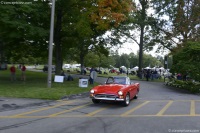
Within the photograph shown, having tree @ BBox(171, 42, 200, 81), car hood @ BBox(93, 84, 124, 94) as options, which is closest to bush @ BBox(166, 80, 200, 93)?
tree @ BBox(171, 42, 200, 81)

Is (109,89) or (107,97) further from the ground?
(109,89)

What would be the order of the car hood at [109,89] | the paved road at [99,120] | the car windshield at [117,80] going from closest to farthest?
the paved road at [99,120] → the car hood at [109,89] → the car windshield at [117,80]

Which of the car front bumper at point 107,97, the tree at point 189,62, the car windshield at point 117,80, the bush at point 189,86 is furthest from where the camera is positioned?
the tree at point 189,62

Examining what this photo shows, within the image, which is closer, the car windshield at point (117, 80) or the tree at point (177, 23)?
the car windshield at point (117, 80)

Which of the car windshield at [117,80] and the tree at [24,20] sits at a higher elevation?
the tree at [24,20]

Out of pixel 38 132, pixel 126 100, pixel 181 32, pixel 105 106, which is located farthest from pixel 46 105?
pixel 181 32

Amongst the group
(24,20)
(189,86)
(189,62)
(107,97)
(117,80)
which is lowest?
(107,97)

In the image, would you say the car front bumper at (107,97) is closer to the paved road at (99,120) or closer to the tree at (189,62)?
the paved road at (99,120)

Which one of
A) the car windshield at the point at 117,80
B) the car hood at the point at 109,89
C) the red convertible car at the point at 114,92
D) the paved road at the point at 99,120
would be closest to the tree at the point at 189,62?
the car windshield at the point at 117,80

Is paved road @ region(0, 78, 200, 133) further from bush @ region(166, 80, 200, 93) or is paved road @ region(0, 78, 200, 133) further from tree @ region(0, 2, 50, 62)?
bush @ region(166, 80, 200, 93)

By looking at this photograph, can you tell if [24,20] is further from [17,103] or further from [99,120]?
[99,120]

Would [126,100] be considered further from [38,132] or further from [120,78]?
[38,132]

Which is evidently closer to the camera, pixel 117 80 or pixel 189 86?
pixel 117 80

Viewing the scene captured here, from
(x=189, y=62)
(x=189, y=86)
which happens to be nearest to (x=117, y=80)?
(x=189, y=62)
